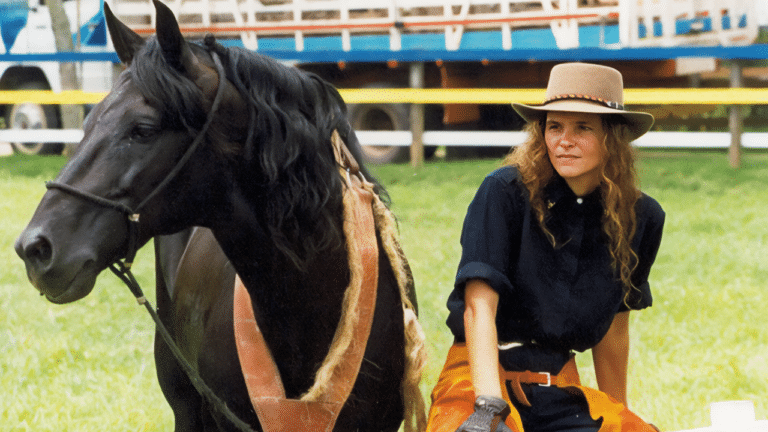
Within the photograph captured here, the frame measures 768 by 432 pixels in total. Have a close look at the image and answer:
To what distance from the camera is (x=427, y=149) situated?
10.7 meters

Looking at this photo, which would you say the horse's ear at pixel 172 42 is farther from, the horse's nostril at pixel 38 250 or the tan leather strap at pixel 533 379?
the tan leather strap at pixel 533 379

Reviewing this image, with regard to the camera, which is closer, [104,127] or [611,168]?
[104,127]

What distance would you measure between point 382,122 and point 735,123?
4092 mm

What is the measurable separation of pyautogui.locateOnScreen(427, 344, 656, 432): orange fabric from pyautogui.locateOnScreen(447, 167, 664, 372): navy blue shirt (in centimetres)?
10

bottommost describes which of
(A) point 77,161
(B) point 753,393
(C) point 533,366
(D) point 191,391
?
(B) point 753,393

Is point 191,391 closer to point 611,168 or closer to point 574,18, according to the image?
point 611,168

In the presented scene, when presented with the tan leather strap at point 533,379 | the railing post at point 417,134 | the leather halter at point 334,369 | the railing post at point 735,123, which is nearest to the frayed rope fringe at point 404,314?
the leather halter at point 334,369

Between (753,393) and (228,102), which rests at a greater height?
(228,102)

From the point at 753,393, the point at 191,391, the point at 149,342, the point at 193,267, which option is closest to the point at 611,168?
the point at 193,267

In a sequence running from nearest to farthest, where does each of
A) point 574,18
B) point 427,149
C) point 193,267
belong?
point 193,267
point 574,18
point 427,149

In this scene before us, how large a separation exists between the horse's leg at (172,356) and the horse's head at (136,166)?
0.96 meters

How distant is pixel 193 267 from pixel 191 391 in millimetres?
516

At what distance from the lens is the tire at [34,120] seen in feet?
37.9

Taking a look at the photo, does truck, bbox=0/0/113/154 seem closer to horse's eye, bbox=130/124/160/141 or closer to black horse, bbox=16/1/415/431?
black horse, bbox=16/1/415/431
